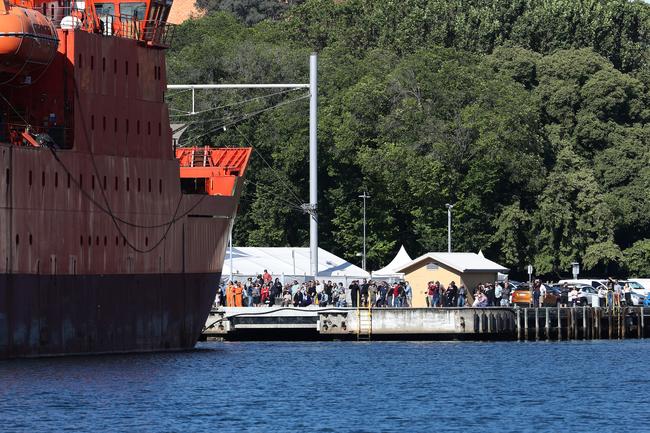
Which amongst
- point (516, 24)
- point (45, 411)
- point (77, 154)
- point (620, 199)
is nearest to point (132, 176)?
point (77, 154)

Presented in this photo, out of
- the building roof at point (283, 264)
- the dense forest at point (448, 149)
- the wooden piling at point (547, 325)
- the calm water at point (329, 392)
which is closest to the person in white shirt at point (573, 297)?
the wooden piling at point (547, 325)

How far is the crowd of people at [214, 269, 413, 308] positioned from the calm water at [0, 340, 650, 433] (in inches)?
306

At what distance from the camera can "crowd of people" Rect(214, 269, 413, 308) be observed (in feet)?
252

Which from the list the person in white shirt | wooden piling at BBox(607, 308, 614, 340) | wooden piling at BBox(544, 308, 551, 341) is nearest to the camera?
wooden piling at BBox(544, 308, 551, 341)

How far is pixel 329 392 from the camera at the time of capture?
172ft

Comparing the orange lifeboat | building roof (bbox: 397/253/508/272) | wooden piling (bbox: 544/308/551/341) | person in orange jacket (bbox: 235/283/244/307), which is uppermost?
the orange lifeboat

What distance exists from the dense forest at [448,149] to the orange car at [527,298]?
853 inches

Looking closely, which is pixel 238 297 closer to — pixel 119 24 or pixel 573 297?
pixel 119 24

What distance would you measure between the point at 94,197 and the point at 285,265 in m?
28.2

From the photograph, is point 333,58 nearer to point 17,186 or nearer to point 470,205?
point 470,205

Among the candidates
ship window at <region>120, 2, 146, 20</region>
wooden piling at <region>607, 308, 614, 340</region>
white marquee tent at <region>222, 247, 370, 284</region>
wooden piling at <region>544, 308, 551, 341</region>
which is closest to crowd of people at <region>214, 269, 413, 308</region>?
white marquee tent at <region>222, 247, 370, 284</region>

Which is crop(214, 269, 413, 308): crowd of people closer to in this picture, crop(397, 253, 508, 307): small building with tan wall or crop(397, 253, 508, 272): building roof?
crop(397, 253, 508, 307): small building with tan wall

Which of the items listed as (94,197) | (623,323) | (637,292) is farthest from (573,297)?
(94,197)

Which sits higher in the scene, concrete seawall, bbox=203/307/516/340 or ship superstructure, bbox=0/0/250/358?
ship superstructure, bbox=0/0/250/358
